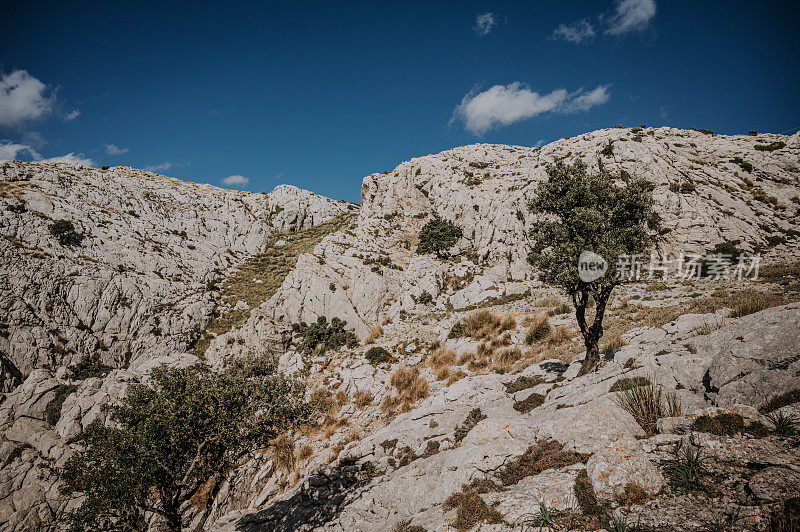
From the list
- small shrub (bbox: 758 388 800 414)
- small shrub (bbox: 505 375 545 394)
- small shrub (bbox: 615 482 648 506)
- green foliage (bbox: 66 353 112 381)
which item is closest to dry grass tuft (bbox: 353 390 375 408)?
small shrub (bbox: 505 375 545 394)

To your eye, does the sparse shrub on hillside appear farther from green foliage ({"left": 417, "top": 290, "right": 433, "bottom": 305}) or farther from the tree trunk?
green foliage ({"left": 417, "top": 290, "right": 433, "bottom": 305})

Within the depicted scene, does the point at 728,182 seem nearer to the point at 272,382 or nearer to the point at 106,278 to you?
the point at 272,382

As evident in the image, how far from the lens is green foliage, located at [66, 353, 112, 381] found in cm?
3484

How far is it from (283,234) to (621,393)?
8239 centimetres

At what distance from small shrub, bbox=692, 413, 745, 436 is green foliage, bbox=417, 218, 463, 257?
49.2 meters

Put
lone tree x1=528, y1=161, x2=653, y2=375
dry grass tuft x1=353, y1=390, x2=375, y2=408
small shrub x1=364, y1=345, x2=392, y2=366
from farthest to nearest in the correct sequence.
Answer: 1. small shrub x1=364, y1=345, x2=392, y2=366
2. dry grass tuft x1=353, y1=390, x2=375, y2=408
3. lone tree x1=528, y1=161, x2=653, y2=375

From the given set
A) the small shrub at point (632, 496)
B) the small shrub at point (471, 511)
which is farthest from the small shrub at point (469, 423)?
the small shrub at point (632, 496)

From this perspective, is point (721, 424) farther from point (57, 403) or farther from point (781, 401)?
point (57, 403)

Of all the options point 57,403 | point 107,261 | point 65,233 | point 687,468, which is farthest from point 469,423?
point 65,233

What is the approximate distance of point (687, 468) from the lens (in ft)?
22.9

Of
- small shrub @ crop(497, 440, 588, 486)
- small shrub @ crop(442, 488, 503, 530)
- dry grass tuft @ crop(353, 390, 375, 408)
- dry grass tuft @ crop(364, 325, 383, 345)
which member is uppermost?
small shrub @ crop(497, 440, 588, 486)

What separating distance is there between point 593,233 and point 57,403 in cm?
5268

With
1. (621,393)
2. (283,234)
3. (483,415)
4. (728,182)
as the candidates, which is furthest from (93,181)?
(728,182)

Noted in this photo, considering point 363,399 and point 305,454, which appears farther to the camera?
point 363,399
